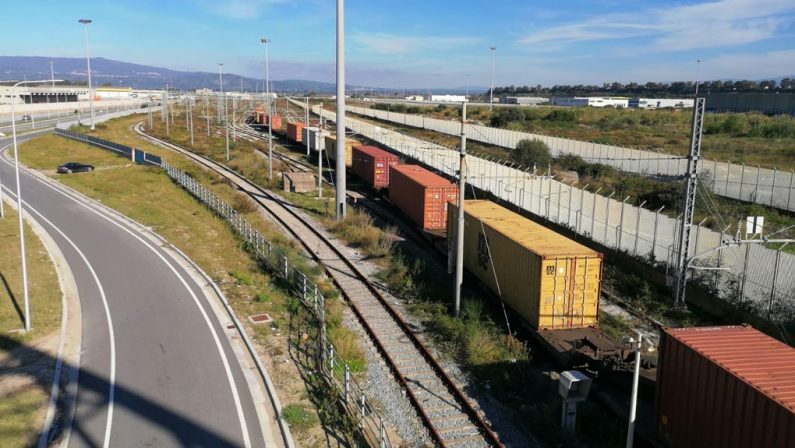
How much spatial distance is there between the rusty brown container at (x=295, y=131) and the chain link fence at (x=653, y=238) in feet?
128

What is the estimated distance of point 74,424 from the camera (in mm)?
13641

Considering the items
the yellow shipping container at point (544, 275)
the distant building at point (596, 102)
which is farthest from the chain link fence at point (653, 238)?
the distant building at point (596, 102)

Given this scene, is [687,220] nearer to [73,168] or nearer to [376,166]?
[376,166]

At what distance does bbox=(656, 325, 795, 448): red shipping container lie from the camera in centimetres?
962

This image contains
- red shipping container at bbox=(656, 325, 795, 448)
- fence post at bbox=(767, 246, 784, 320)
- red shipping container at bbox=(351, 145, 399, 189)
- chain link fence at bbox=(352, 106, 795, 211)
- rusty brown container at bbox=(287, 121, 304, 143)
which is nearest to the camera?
red shipping container at bbox=(656, 325, 795, 448)

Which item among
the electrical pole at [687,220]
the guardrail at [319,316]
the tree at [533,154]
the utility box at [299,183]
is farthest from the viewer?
the tree at [533,154]

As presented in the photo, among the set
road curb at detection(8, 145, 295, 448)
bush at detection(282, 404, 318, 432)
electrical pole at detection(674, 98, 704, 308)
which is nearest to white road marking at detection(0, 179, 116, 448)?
road curb at detection(8, 145, 295, 448)

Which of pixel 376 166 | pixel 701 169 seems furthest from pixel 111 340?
pixel 701 169

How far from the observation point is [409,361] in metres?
17.5

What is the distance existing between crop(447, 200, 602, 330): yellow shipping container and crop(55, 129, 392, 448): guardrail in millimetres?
5779

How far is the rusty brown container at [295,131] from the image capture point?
76.1m

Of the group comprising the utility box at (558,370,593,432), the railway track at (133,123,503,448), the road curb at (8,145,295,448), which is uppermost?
the utility box at (558,370,593,432)

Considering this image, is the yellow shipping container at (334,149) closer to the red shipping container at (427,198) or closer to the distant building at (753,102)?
the red shipping container at (427,198)

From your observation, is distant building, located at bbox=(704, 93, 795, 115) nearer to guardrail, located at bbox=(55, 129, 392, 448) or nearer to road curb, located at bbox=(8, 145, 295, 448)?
guardrail, located at bbox=(55, 129, 392, 448)
